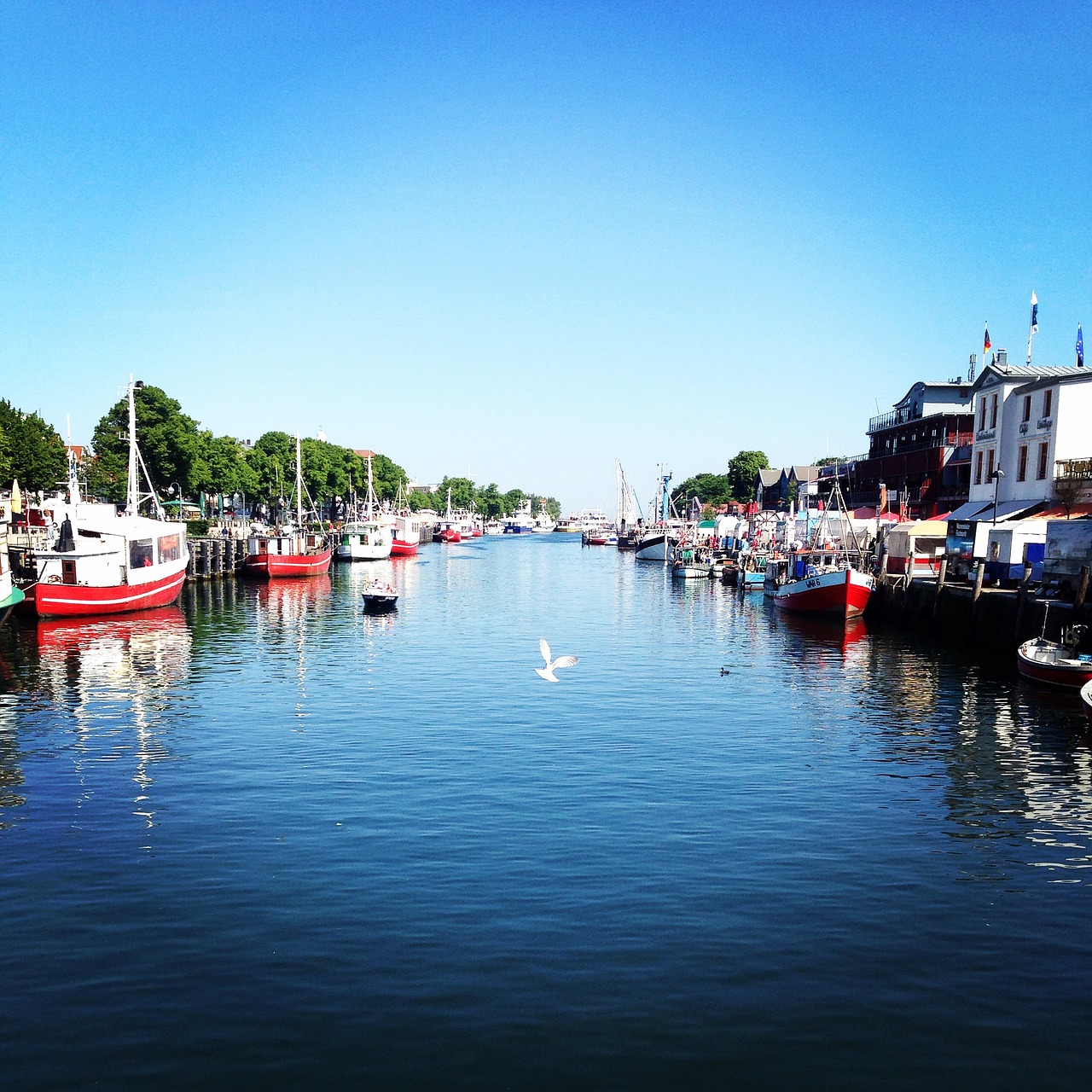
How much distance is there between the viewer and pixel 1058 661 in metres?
38.9

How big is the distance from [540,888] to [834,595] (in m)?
54.1

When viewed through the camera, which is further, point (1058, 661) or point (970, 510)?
point (970, 510)

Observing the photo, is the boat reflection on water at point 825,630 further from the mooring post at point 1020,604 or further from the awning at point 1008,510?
the awning at point 1008,510

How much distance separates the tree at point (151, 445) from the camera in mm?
106500

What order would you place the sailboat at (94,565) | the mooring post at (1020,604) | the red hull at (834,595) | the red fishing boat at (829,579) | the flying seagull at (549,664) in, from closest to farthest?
the flying seagull at (549,664), the mooring post at (1020,604), the sailboat at (94,565), the red hull at (834,595), the red fishing boat at (829,579)

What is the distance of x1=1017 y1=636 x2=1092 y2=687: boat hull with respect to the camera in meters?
38.0

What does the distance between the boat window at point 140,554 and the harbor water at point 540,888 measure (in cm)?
2593

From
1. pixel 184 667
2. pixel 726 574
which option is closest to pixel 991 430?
pixel 726 574

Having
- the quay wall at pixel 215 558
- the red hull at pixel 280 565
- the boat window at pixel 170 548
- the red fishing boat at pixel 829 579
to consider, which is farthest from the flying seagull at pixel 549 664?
the red hull at pixel 280 565

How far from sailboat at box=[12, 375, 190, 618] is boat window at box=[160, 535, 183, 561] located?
0.58ft

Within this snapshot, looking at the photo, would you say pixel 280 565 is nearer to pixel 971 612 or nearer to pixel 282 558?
pixel 282 558

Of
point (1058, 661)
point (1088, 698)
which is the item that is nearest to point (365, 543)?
point (1058, 661)

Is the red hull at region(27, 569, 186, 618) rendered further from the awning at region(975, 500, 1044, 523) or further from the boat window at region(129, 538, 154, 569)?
the awning at region(975, 500, 1044, 523)

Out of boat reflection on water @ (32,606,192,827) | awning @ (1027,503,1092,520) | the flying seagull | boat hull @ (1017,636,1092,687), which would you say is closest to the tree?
boat reflection on water @ (32,606,192,827)
